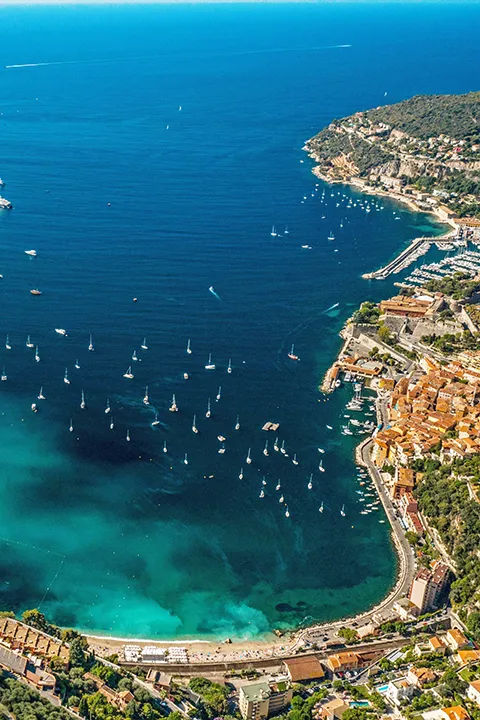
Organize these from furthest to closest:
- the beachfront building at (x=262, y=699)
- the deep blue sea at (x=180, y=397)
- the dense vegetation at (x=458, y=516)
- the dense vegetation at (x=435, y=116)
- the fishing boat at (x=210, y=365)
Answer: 1. the dense vegetation at (x=435, y=116)
2. the fishing boat at (x=210, y=365)
3. the deep blue sea at (x=180, y=397)
4. the dense vegetation at (x=458, y=516)
5. the beachfront building at (x=262, y=699)

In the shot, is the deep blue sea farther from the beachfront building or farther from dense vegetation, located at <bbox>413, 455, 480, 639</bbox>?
the beachfront building

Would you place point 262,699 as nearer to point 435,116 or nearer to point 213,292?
point 213,292

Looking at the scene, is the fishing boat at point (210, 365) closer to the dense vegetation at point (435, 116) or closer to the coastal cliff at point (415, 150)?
the coastal cliff at point (415, 150)

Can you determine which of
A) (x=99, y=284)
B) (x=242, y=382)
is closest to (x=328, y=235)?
(x=99, y=284)

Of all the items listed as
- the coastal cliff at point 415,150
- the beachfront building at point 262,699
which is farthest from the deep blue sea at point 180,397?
the coastal cliff at point 415,150

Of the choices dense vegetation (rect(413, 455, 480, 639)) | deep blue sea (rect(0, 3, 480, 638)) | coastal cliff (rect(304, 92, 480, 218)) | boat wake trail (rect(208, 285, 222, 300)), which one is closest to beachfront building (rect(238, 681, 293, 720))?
deep blue sea (rect(0, 3, 480, 638))

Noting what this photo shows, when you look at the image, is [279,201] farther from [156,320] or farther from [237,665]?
[237,665]
